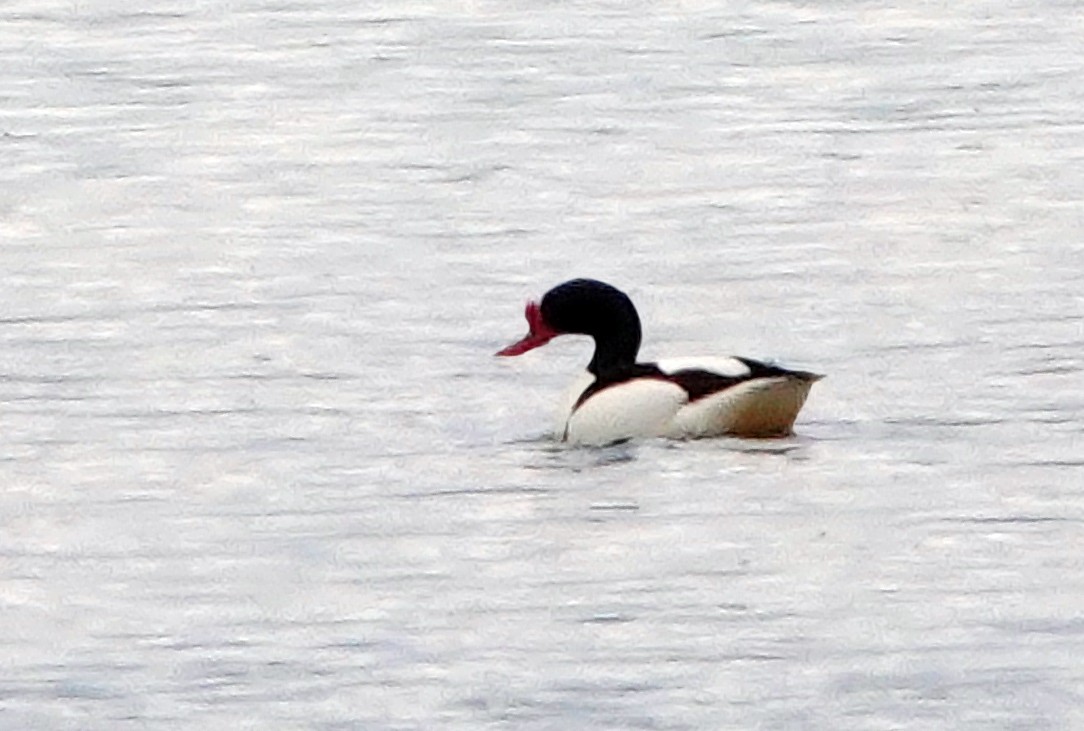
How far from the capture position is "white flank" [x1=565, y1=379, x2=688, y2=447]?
13.7 m

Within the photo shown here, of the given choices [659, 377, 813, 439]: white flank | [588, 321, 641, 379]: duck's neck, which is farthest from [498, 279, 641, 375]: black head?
[659, 377, 813, 439]: white flank

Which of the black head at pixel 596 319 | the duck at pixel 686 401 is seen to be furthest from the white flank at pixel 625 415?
the black head at pixel 596 319

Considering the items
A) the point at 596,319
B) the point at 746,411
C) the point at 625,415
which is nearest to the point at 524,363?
the point at 596,319

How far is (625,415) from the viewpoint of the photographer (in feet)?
45.1

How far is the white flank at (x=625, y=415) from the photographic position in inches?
539

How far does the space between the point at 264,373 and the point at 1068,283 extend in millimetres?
3750

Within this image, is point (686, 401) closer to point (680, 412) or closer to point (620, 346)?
point (680, 412)

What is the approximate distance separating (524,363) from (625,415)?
1582mm

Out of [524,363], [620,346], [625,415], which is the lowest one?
[524,363]

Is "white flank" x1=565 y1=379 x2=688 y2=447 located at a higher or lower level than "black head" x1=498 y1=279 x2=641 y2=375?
lower

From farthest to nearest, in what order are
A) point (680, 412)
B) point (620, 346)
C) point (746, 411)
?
1. point (620, 346)
2. point (680, 412)
3. point (746, 411)

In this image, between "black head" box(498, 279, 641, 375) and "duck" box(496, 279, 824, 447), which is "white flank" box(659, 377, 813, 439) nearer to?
"duck" box(496, 279, 824, 447)

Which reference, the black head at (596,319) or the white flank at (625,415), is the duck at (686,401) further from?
the black head at (596,319)

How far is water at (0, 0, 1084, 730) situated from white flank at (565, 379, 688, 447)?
100 millimetres
